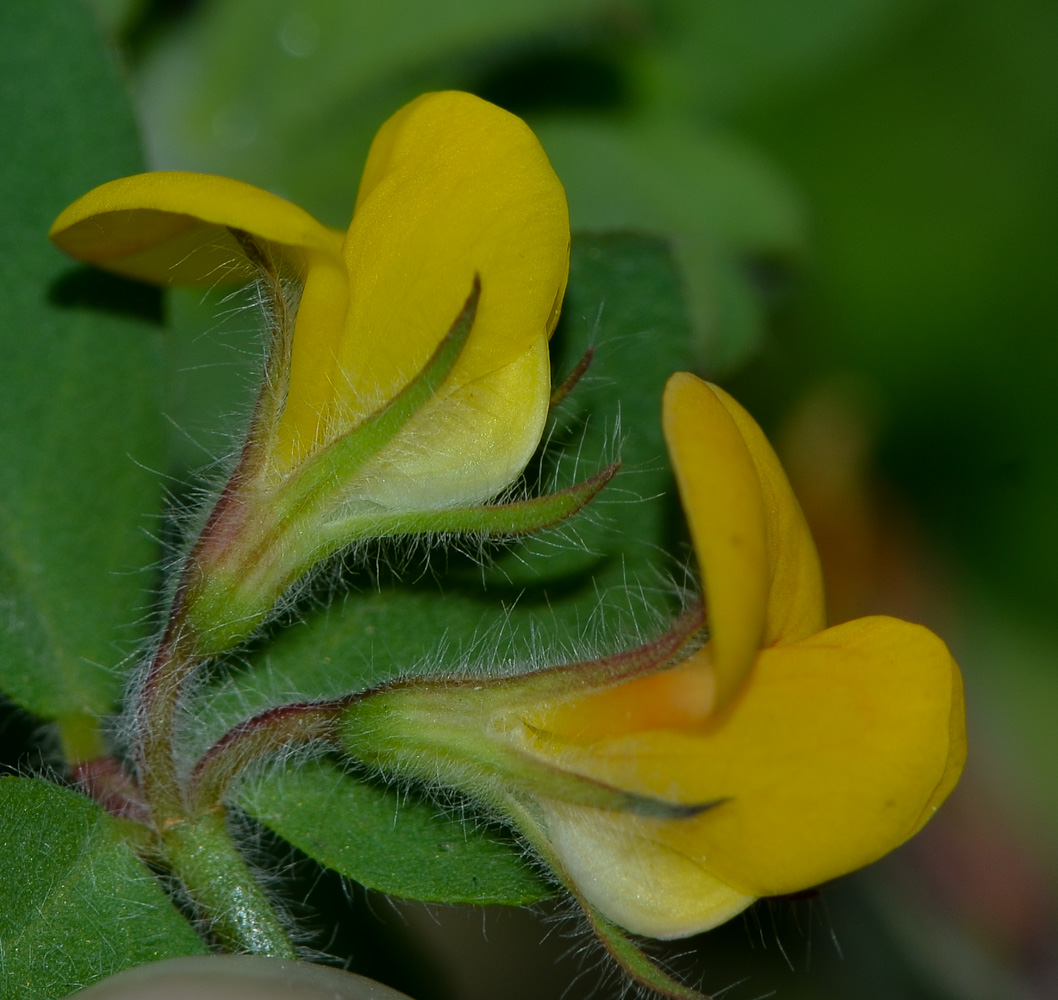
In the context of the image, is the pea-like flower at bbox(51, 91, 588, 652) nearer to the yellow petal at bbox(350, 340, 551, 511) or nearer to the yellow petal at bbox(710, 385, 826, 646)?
the yellow petal at bbox(350, 340, 551, 511)

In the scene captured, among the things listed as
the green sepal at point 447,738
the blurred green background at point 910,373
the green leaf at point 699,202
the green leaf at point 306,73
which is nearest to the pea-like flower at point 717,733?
the green sepal at point 447,738

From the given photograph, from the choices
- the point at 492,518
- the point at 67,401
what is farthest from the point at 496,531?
the point at 67,401

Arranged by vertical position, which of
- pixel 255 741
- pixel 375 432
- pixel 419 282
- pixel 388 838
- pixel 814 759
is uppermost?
pixel 419 282

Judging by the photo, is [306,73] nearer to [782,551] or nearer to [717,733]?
[782,551]

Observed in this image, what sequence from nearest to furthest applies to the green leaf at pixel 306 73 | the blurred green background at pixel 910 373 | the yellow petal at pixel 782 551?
the yellow petal at pixel 782 551 → the green leaf at pixel 306 73 → the blurred green background at pixel 910 373

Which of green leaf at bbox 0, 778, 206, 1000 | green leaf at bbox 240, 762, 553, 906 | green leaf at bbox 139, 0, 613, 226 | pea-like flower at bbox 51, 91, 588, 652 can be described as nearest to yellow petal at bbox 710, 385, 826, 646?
pea-like flower at bbox 51, 91, 588, 652

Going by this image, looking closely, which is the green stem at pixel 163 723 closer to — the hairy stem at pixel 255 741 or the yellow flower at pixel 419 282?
the hairy stem at pixel 255 741
